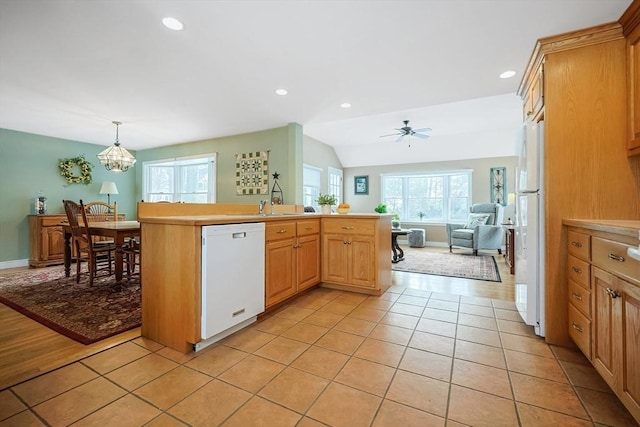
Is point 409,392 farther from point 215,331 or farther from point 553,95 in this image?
point 553,95

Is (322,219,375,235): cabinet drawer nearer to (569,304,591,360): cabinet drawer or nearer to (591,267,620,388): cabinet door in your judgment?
(569,304,591,360): cabinet drawer

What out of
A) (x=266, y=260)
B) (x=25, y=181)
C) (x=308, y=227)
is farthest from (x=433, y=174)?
(x=25, y=181)

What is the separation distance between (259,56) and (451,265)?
4.24m

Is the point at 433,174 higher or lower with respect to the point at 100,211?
higher

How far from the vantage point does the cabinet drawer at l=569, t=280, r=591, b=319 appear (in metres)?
1.67

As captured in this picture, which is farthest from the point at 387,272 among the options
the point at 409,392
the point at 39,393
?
the point at 39,393

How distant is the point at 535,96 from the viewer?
2.32m

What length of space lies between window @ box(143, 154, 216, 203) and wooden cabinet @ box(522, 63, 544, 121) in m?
4.80

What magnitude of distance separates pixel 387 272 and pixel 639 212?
215 centimetres

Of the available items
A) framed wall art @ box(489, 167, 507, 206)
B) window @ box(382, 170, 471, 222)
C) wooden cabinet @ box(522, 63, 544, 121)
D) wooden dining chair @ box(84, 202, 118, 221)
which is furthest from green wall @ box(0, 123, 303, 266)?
framed wall art @ box(489, 167, 507, 206)

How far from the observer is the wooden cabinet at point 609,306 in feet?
4.00

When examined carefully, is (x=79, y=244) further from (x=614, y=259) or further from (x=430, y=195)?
(x=430, y=195)

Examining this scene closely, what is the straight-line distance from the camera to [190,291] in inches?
73.4

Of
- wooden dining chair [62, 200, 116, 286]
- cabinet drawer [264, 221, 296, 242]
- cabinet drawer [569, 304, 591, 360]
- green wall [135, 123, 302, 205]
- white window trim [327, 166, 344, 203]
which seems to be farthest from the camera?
white window trim [327, 166, 344, 203]
